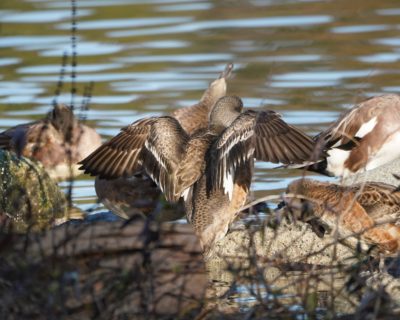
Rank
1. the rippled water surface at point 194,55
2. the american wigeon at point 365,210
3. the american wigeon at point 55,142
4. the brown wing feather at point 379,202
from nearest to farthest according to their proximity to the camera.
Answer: the american wigeon at point 365,210 < the brown wing feather at point 379,202 < the american wigeon at point 55,142 < the rippled water surface at point 194,55

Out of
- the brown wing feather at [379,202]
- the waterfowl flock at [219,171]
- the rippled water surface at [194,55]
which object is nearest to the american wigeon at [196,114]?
the rippled water surface at [194,55]

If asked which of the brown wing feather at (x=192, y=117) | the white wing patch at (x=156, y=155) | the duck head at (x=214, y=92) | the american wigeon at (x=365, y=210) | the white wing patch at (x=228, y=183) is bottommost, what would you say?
the american wigeon at (x=365, y=210)

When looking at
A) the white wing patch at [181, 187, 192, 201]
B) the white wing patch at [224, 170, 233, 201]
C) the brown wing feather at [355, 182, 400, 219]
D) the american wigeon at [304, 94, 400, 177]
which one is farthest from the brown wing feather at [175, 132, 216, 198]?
the american wigeon at [304, 94, 400, 177]

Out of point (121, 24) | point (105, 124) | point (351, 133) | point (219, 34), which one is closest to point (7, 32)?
point (121, 24)

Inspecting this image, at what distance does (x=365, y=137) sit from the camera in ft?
31.4

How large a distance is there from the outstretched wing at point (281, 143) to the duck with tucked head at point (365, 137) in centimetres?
178

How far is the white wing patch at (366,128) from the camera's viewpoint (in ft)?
31.4

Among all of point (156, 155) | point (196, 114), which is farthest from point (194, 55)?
point (156, 155)

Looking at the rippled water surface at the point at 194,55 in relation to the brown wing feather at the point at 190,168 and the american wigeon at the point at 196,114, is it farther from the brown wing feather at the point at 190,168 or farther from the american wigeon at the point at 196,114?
the brown wing feather at the point at 190,168

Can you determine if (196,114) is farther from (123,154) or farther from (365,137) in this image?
(123,154)

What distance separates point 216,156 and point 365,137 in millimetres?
2695

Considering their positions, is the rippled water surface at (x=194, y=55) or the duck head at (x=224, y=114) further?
the rippled water surface at (x=194, y=55)

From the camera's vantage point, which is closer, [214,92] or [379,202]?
[379,202]

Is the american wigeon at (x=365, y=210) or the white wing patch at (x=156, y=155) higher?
the white wing patch at (x=156, y=155)
